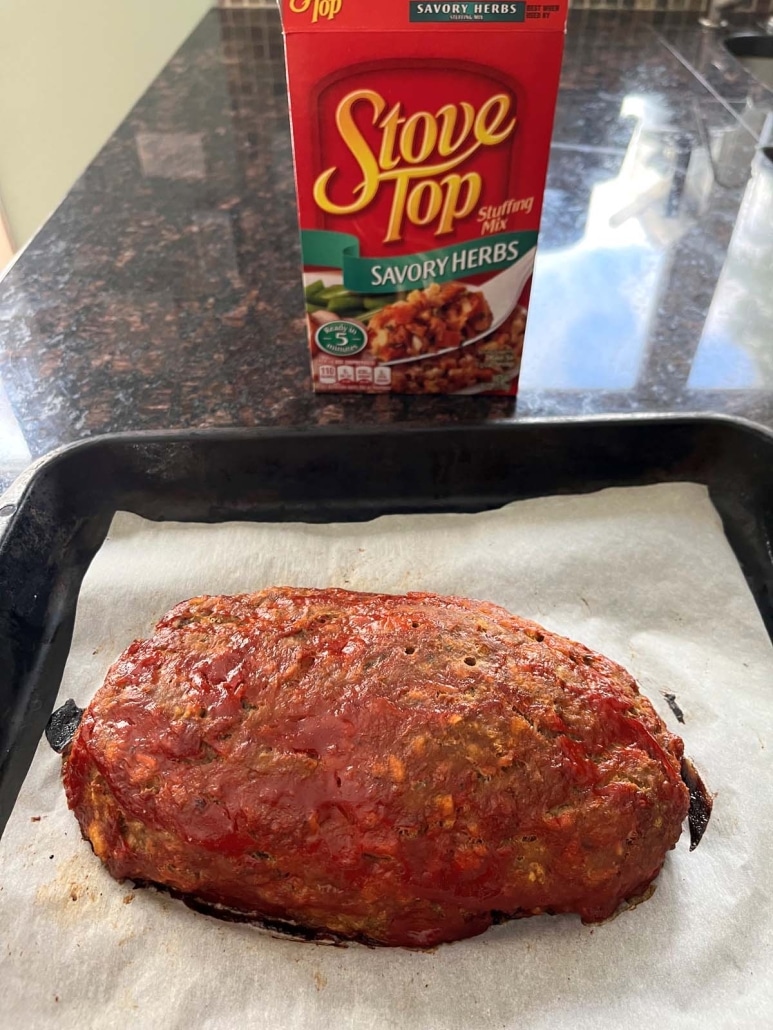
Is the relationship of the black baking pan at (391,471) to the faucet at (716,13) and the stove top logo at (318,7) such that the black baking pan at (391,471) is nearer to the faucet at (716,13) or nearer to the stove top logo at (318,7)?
the stove top logo at (318,7)

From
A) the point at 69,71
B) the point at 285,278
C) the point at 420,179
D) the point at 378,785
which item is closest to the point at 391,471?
the point at 420,179

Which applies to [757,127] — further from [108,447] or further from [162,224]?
A: [108,447]

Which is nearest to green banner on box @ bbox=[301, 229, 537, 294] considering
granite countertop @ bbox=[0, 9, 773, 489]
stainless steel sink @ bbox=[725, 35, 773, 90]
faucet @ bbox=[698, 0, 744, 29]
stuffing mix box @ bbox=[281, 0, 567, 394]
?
stuffing mix box @ bbox=[281, 0, 567, 394]

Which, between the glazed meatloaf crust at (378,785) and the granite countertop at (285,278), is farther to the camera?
the granite countertop at (285,278)

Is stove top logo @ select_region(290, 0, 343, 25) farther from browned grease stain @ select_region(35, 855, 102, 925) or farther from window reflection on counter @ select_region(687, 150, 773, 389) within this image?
browned grease stain @ select_region(35, 855, 102, 925)

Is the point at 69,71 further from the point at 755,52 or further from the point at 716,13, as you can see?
the point at 755,52

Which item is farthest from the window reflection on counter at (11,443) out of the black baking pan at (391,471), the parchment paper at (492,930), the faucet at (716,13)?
the faucet at (716,13)

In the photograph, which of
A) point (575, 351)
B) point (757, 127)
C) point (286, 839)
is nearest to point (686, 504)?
point (575, 351)
